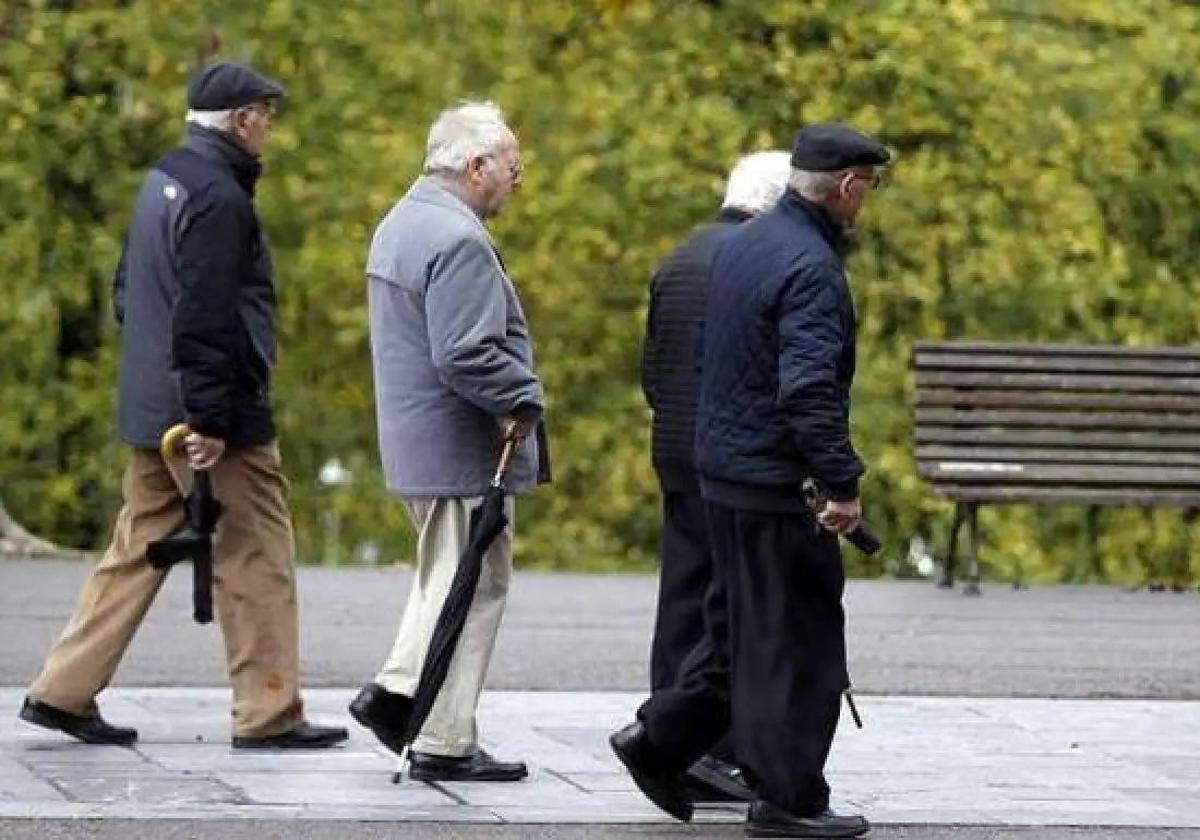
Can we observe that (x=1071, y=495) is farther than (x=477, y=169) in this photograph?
Yes

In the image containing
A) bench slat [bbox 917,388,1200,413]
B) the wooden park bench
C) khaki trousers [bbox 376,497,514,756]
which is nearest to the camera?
khaki trousers [bbox 376,497,514,756]

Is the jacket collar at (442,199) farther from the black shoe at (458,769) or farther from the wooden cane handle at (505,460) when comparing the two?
the black shoe at (458,769)

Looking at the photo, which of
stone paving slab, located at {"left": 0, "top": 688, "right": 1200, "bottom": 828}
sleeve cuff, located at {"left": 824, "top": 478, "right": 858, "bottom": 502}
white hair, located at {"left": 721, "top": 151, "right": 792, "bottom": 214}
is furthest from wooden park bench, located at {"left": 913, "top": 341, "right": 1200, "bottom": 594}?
sleeve cuff, located at {"left": 824, "top": 478, "right": 858, "bottom": 502}

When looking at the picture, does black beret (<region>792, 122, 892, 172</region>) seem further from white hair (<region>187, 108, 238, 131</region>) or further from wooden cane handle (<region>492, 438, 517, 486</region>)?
white hair (<region>187, 108, 238, 131</region>)

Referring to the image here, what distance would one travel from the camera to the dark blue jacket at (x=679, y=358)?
980 centimetres

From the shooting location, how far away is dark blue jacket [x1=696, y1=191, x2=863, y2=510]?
8570 mm

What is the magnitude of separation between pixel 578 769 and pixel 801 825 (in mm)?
1261

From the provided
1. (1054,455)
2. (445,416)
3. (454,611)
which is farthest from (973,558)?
(454,611)

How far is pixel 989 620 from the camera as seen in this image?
583 inches

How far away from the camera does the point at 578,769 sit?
32.5 feet

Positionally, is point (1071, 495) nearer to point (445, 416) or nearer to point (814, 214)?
point (445, 416)

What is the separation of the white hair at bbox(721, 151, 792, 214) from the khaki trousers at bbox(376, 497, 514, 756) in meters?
1.02

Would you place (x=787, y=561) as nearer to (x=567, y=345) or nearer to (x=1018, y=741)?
(x=1018, y=741)

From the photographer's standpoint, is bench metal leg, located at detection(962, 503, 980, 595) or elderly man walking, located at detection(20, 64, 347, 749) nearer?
elderly man walking, located at detection(20, 64, 347, 749)
